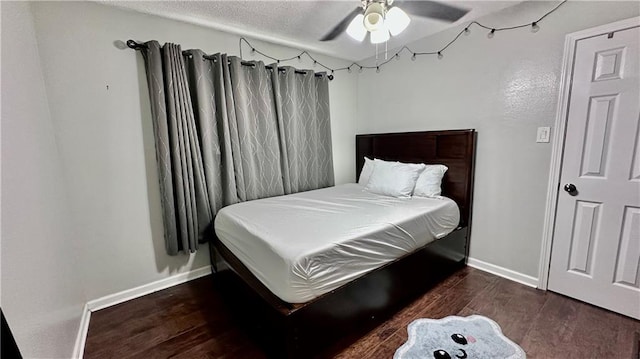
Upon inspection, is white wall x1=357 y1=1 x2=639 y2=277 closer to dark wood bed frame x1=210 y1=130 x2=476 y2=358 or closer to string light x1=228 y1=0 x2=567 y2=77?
string light x1=228 y1=0 x2=567 y2=77

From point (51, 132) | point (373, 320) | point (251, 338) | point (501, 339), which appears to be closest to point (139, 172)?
point (51, 132)

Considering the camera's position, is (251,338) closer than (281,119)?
Yes

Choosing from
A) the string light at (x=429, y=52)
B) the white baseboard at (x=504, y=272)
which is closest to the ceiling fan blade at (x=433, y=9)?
the string light at (x=429, y=52)

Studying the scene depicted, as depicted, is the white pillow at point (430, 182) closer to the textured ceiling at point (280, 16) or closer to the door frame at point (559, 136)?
the door frame at point (559, 136)

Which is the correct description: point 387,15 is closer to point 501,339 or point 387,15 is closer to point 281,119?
point 281,119

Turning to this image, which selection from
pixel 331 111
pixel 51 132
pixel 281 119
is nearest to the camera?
pixel 51 132

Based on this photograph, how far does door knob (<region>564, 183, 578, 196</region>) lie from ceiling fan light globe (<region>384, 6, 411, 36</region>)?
1714 mm

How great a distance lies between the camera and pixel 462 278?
2.38 meters

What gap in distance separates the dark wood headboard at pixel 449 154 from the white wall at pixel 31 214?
9.51ft

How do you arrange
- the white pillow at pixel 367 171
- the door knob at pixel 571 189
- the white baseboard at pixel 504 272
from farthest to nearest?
the white pillow at pixel 367 171
the white baseboard at pixel 504 272
the door knob at pixel 571 189

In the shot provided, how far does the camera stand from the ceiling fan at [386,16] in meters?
1.54

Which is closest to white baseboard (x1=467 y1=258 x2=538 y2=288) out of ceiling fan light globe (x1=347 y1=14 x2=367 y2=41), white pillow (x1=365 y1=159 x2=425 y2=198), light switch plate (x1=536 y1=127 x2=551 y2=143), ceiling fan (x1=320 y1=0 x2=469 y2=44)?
white pillow (x1=365 y1=159 x2=425 y2=198)

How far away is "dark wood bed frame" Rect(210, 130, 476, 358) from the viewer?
1412 mm

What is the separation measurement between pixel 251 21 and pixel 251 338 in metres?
2.47
